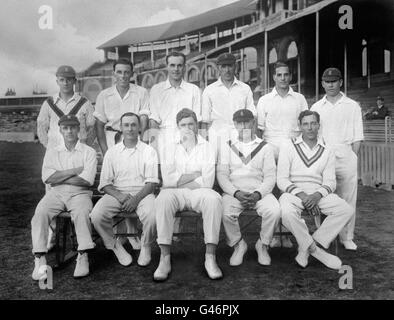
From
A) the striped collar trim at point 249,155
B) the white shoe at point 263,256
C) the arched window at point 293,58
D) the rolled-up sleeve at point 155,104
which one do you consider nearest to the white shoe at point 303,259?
the white shoe at point 263,256

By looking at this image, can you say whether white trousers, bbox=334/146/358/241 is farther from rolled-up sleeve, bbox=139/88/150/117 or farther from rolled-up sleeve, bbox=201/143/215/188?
rolled-up sleeve, bbox=139/88/150/117

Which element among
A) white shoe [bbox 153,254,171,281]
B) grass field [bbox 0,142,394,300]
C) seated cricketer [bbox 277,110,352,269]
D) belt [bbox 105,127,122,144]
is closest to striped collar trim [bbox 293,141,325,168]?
seated cricketer [bbox 277,110,352,269]

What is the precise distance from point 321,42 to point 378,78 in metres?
2.74

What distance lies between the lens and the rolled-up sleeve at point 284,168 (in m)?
4.10

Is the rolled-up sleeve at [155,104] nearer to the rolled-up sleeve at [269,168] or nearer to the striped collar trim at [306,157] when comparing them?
the rolled-up sleeve at [269,168]

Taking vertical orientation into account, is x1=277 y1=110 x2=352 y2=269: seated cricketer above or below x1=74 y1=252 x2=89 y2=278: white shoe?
above

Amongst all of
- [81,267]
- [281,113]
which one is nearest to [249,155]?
[281,113]

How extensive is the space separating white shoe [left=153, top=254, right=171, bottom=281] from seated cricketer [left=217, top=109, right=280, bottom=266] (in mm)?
647

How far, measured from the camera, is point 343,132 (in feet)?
14.9

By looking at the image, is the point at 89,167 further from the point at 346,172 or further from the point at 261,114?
the point at 346,172

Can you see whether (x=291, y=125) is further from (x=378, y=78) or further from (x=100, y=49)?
(x=378, y=78)

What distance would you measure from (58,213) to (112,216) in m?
0.49

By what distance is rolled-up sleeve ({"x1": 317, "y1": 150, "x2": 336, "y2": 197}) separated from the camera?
407 centimetres

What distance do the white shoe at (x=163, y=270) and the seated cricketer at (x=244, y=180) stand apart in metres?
0.65
